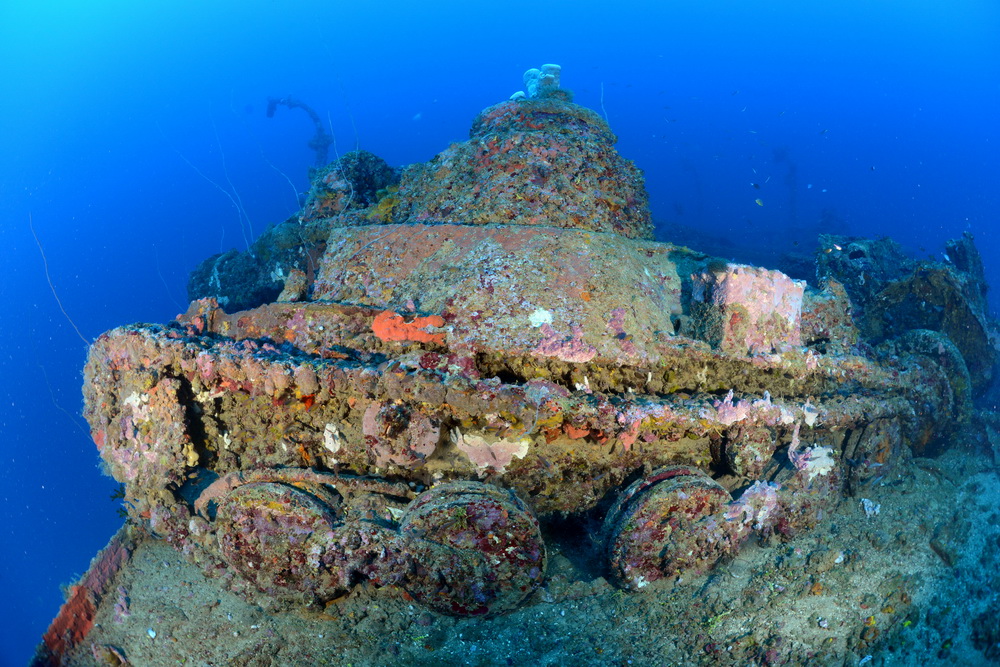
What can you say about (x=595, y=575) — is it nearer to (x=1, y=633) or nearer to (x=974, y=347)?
(x=974, y=347)

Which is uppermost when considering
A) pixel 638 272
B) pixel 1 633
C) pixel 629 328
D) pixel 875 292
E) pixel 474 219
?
pixel 875 292

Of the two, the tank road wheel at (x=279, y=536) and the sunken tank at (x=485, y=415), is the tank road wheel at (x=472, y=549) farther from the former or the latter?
the tank road wheel at (x=279, y=536)

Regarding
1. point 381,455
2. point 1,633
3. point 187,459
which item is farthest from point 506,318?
point 1,633

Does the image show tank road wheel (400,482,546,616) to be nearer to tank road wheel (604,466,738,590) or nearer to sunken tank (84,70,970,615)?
sunken tank (84,70,970,615)

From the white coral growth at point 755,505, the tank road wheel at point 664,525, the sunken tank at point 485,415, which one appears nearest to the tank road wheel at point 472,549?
the sunken tank at point 485,415

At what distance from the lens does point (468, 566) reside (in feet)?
9.53

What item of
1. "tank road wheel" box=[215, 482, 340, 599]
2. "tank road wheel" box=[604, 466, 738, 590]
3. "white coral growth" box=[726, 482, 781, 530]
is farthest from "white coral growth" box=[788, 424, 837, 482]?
"tank road wheel" box=[215, 482, 340, 599]

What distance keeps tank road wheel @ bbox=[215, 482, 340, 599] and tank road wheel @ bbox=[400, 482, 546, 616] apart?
493 millimetres

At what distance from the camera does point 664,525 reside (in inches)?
117

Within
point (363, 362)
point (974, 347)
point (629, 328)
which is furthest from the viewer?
point (974, 347)

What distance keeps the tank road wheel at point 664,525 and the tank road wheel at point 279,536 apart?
1639 millimetres

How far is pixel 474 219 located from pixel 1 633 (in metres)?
28.6

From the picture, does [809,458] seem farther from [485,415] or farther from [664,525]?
[485,415]

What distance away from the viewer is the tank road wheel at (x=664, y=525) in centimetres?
293
